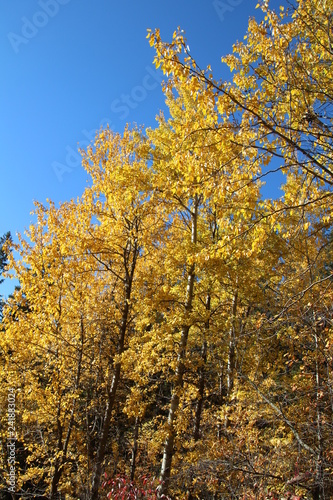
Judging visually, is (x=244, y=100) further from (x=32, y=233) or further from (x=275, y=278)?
(x=275, y=278)

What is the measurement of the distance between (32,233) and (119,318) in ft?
8.91

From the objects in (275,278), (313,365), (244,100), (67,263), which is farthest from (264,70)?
(275,278)

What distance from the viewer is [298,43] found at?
Answer: 3.37 metres

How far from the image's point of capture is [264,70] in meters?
3.22

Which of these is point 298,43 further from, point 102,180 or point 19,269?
point 19,269

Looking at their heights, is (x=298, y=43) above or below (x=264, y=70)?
above

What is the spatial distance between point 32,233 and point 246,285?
187 inches

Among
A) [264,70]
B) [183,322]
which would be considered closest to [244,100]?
[264,70]

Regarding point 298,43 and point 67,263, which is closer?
point 298,43

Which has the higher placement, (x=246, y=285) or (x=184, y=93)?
(x=184, y=93)

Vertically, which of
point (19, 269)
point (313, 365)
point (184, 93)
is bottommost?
point (313, 365)

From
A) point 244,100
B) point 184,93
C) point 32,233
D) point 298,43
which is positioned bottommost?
point 244,100

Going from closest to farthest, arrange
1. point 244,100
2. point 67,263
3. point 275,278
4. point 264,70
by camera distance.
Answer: point 244,100 < point 264,70 < point 67,263 < point 275,278

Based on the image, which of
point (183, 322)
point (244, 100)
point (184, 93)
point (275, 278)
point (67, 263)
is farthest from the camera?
point (275, 278)
